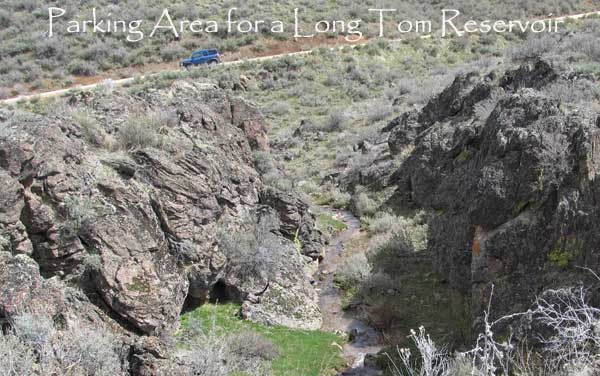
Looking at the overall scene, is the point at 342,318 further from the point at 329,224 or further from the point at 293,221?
the point at 329,224

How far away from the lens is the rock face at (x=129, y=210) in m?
8.74

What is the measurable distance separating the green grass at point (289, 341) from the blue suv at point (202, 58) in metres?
28.6

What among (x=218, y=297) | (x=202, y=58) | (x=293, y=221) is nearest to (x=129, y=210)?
(x=218, y=297)

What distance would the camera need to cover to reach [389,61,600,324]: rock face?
8.00m

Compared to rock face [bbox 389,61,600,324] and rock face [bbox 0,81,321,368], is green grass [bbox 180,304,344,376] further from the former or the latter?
rock face [bbox 389,61,600,324]

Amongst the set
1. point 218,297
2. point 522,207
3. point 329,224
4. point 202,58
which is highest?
point 522,207

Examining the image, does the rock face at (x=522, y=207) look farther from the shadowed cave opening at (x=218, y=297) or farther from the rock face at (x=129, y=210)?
the shadowed cave opening at (x=218, y=297)

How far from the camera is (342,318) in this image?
12500mm

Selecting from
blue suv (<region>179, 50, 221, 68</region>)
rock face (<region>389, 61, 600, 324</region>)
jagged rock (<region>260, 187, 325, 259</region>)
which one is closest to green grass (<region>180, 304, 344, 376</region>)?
rock face (<region>389, 61, 600, 324</region>)

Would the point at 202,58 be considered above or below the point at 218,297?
below

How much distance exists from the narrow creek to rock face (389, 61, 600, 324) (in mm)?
2112

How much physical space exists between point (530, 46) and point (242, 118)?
17.8 metres

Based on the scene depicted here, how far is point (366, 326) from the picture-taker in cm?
1202

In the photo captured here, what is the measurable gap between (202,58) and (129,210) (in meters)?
29.4
